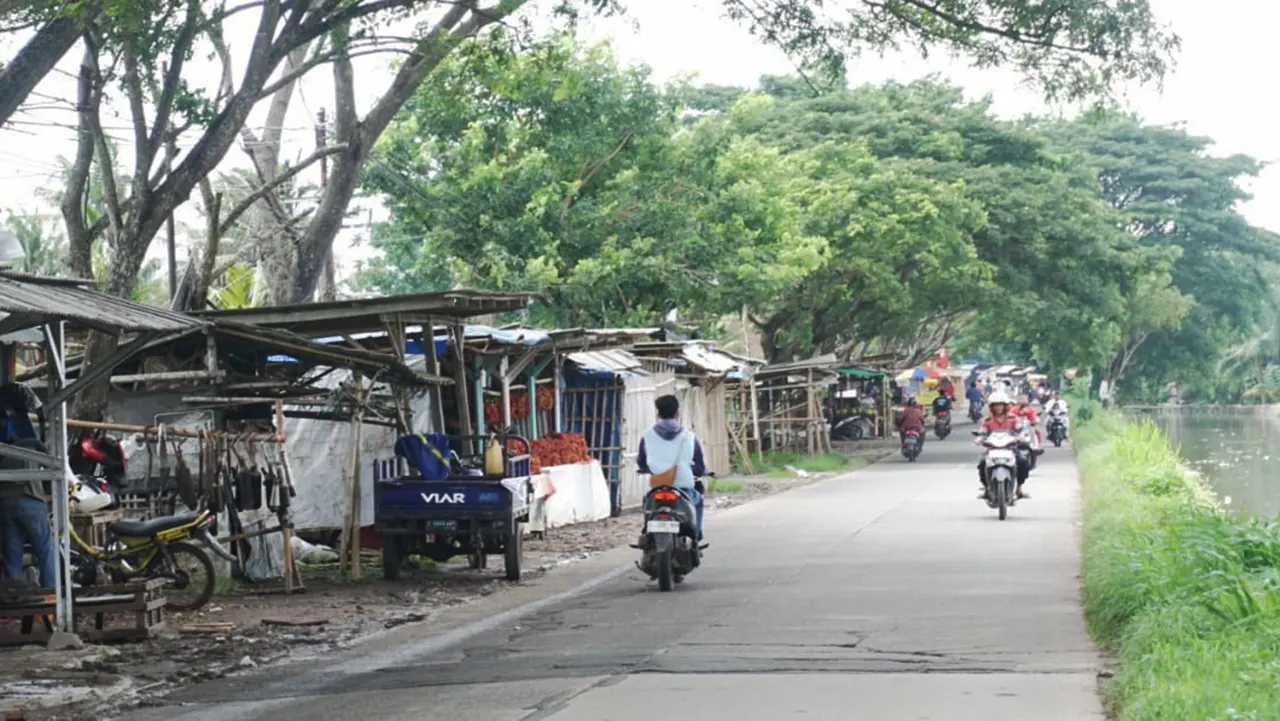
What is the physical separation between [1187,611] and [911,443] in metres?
28.9

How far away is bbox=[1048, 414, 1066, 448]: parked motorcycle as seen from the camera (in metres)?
43.5

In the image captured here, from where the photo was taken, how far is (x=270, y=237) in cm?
2062

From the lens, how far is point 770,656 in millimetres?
10023

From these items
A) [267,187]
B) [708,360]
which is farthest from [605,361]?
[267,187]

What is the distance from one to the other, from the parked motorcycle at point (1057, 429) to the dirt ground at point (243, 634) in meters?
26.9

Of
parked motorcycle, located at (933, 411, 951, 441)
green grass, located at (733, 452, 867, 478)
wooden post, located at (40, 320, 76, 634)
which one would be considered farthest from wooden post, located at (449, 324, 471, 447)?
parked motorcycle, located at (933, 411, 951, 441)

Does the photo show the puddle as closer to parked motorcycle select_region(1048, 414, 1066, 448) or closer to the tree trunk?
the tree trunk

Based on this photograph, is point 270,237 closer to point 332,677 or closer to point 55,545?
point 55,545

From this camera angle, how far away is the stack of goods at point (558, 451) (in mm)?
21875

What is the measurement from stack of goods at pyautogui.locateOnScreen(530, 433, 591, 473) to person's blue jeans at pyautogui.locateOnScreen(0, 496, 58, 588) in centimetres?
976

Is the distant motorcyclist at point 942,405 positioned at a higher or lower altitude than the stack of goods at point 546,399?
higher

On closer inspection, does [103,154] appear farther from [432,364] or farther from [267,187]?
[432,364]

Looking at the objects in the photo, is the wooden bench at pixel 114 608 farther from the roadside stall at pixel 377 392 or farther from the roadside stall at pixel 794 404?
the roadside stall at pixel 794 404

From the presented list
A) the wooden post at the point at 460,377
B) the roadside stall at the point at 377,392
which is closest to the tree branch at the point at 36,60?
the roadside stall at the point at 377,392
